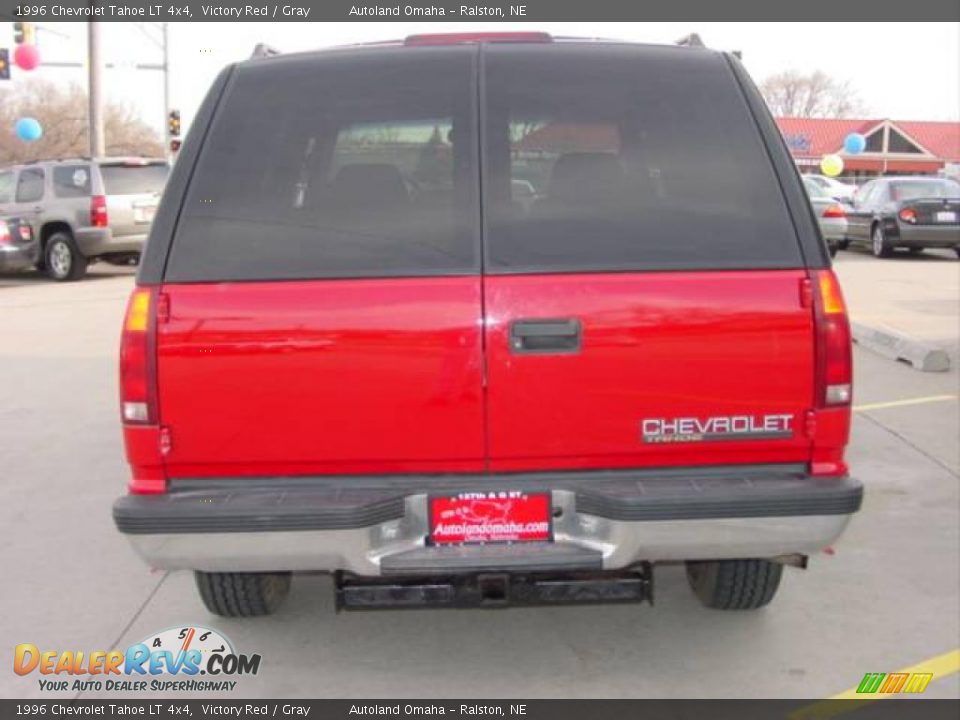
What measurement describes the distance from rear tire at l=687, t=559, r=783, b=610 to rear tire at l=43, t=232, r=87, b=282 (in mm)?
13984

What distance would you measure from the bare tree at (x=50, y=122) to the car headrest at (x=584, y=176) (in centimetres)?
5389

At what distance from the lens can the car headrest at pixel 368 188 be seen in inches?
117

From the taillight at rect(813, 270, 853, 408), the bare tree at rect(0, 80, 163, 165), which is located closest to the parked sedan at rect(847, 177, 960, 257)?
the taillight at rect(813, 270, 853, 408)

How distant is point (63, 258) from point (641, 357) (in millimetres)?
14788

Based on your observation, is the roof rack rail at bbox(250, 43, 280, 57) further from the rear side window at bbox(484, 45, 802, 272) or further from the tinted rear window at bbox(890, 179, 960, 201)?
the tinted rear window at bbox(890, 179, 960, 201)

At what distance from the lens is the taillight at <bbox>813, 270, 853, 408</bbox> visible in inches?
111

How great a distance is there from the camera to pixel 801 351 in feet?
9.19

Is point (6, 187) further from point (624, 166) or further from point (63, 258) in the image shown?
point (624, 166)

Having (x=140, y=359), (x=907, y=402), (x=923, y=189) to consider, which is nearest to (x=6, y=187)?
(x=907, y=402)

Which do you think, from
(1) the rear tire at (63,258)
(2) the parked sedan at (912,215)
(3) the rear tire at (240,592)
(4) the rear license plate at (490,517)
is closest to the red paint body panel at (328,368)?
(4) the rear license plate at (490,517)

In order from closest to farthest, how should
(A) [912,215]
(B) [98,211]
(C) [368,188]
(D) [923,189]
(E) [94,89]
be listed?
(C) [368,188], (B) [98,211], (A) [912,215], (D) [923,189], (E) [94,89]

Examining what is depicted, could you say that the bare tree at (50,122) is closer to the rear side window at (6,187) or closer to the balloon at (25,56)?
the balloon at (25,56)

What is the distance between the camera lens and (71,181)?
15.4m

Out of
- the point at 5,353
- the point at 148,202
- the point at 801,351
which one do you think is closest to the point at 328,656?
the point at 801,351
